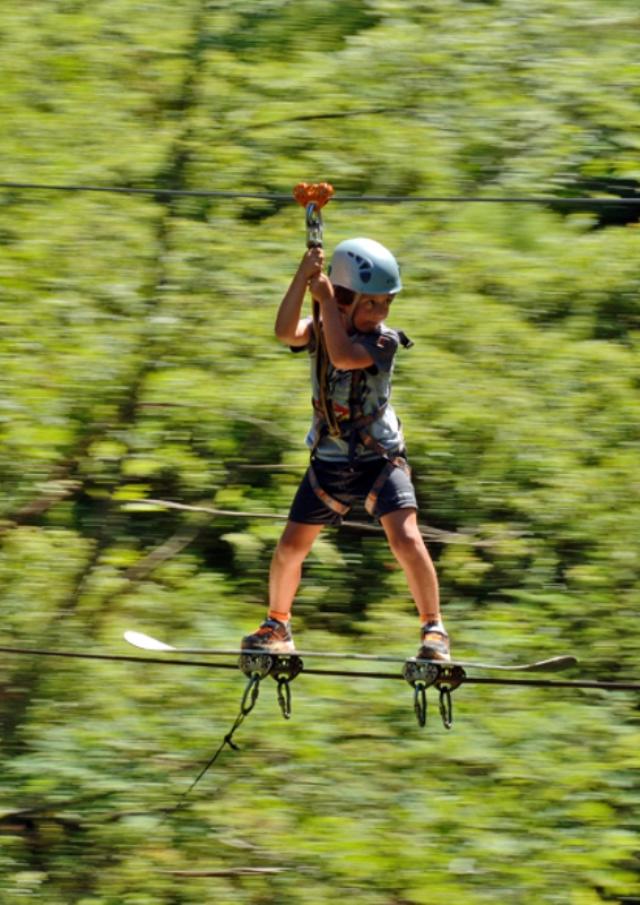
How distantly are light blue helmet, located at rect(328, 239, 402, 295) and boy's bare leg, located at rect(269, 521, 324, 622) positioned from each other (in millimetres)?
803

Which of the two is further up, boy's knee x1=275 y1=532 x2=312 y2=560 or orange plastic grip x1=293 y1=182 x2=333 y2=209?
orange plastic grip x1=293 y1=182 x2=333 y2=209

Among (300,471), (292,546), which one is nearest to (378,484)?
(292,546)

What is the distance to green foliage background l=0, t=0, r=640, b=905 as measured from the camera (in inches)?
304

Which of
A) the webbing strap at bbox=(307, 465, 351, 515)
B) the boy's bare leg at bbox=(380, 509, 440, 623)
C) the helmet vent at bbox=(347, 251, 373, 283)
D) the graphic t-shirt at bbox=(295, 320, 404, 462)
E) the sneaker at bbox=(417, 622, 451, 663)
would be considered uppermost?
the helmet vent at bbox=(347, 251, 373, 283)

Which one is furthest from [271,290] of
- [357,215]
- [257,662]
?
[257,662]

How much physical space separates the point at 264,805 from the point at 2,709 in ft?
4.58

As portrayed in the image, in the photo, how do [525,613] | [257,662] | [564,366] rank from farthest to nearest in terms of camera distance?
[564,366]
[525,613]
[257,662]

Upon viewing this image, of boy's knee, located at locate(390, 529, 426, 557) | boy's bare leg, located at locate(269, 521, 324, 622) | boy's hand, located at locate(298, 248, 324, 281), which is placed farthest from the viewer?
boy's bare leg, located at locate(269, 521, 324, 622)

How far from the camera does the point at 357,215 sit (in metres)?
9.61

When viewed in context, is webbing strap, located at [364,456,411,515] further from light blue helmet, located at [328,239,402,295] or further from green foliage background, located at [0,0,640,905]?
green foliage background, located at [0,0,640,905]

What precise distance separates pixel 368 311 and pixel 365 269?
0.15 meters

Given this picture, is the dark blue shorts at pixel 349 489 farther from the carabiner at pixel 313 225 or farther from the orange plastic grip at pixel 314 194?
the orange plastic grip at pixel 314 194

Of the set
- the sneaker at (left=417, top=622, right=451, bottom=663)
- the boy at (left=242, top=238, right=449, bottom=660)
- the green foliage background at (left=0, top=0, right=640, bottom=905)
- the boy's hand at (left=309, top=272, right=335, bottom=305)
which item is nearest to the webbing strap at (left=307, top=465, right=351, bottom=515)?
the boy at (left=242, top=238, right=449, bottom=660)

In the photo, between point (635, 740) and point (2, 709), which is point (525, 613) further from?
point (2, 709)
